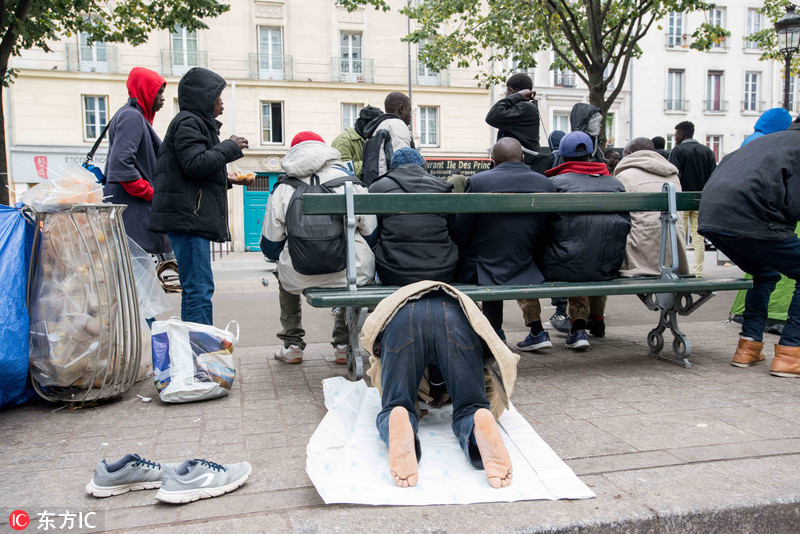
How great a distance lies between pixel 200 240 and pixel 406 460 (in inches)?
101

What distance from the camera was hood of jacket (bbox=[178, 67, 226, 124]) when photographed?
4672 millimetres

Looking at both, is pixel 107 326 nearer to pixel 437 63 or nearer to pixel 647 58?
pixel 437 63

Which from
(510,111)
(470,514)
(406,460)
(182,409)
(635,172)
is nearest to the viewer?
(470,514)

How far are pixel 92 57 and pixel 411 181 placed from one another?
2556cm

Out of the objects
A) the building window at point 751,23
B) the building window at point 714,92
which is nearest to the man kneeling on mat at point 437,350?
the building window at point 714,92

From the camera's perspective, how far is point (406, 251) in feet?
14.6

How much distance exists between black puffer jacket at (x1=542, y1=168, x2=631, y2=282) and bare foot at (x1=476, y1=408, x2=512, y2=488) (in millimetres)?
2129

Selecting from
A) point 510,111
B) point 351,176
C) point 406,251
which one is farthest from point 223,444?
point 510,111

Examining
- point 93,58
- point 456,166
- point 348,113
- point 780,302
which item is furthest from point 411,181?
point 93,58

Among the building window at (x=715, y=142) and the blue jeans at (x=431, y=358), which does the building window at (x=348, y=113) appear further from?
the blue jeans at (x=431, y=358)

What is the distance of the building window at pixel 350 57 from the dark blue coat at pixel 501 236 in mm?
24540

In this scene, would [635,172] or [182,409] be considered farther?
[635,172]

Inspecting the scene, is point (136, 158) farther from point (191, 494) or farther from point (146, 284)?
point (191, 494)

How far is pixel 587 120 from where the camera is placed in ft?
19.2
